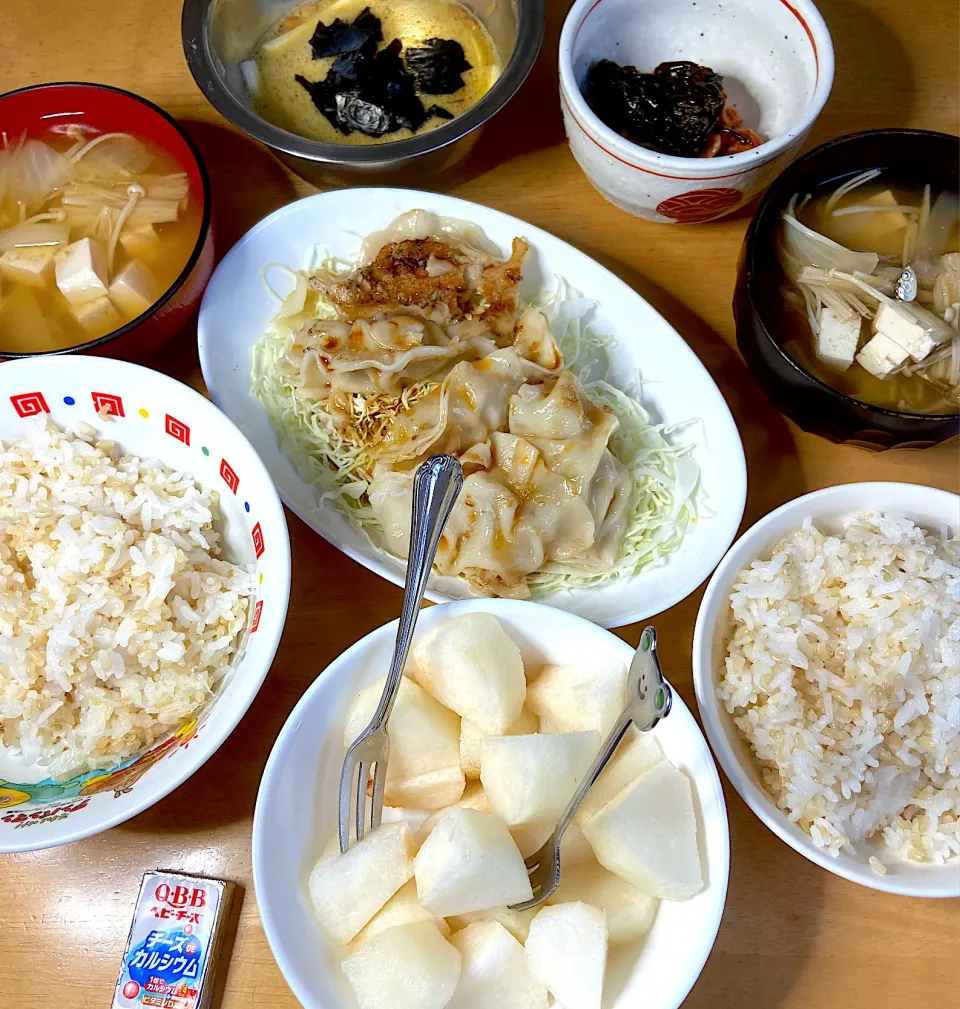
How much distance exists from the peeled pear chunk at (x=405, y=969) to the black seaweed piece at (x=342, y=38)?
1.82 meters

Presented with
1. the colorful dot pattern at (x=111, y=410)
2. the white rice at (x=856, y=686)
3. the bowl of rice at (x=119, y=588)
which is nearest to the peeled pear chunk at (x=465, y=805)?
the bowl of rice at (x=119, y=588)

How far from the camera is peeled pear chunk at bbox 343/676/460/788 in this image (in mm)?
1341

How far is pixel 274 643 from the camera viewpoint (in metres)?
1.34

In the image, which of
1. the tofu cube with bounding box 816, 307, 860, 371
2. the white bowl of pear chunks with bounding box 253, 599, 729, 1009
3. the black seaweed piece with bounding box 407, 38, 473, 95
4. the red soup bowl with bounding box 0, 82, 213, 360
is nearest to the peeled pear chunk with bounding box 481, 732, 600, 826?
the white bowl of pear chunks with bounding box 253, 599, 729, 1009

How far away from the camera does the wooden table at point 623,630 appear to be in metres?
1.43

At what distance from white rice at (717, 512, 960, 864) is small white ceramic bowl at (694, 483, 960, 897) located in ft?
0.07

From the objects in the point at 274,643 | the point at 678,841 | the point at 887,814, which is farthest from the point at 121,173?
the point at 887,814

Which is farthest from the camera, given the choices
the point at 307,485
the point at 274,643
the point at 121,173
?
the point at 121,173

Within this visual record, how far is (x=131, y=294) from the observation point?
5.62ft

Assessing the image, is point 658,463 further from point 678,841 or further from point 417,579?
point 678,841

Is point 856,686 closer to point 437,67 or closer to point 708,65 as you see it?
point 708,65

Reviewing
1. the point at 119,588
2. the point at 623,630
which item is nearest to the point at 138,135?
the point at 119,588

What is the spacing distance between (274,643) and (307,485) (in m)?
0.45

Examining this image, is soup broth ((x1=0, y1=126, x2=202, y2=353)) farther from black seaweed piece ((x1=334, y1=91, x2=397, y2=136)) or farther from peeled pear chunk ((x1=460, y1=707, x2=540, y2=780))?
peeled pear chunk ((x1=460, y1=707, x2=540, y2=780))
